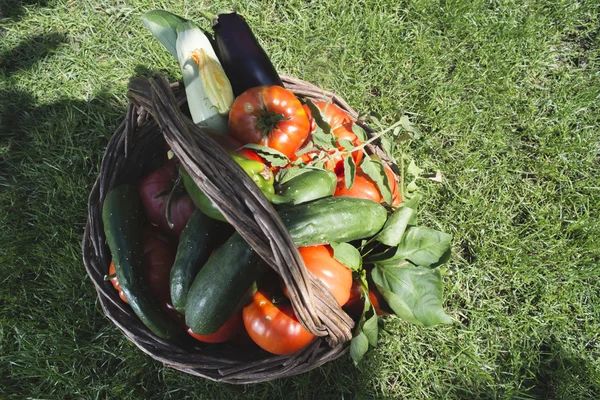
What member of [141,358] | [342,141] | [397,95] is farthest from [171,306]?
[397,95]

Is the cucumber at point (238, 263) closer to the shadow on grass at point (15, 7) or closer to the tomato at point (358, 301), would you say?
the tomato at point (358, 301)

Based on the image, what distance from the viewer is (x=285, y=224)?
4.86ft

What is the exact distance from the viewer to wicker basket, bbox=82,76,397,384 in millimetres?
1239

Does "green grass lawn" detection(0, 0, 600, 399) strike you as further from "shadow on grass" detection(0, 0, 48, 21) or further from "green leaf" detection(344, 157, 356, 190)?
"green leaf" detection(344, 157, 356, 190)

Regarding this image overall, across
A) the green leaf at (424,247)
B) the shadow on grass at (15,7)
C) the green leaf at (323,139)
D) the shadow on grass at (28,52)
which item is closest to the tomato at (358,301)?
the green leaf at (424,247)

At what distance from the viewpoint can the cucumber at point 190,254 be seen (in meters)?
1.59

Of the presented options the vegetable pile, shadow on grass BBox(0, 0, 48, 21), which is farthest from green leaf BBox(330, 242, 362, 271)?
shadow on grass BBox(0, 0, 48, 21)

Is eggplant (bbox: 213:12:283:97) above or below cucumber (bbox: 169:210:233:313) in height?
above

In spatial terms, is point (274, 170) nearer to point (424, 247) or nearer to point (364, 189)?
point (364, 189)

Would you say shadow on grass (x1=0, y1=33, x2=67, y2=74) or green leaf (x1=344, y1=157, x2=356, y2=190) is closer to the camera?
green leaf (x1=344, y1=157, x2=356, y2=190)

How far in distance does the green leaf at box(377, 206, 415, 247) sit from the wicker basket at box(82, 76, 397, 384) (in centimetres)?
30

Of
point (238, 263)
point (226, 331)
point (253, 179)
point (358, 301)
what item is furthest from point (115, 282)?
point (358, 301)

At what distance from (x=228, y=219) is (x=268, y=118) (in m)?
0.64

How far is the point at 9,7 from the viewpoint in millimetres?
2826
